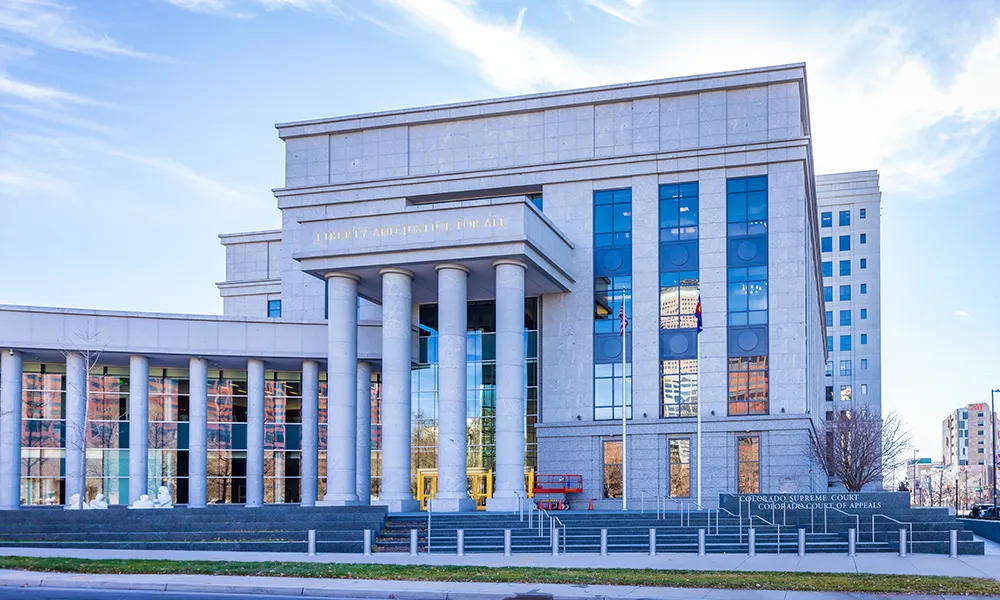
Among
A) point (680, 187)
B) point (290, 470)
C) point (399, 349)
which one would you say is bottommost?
point (290, 470)

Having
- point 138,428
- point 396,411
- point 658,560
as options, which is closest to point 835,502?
point 658,560

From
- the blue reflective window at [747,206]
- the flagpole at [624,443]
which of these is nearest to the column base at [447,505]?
A: the flagpole at [624,443]

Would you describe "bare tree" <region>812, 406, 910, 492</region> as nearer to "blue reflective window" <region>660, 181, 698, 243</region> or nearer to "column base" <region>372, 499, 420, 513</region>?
"blue reflective window" <region>660, 181, 698, 243</region>

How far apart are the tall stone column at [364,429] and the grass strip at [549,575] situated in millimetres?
23851

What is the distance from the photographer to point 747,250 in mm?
49125

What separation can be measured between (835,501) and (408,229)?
20378 mm

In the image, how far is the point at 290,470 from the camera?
59406mm

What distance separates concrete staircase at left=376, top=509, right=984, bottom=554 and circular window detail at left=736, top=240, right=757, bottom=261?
50.2ft

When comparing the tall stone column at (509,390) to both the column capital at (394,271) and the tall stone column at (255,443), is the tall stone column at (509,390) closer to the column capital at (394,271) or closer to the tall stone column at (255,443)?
the column capital at (394,271)

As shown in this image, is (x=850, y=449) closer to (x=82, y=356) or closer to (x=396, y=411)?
(x=396, y=411)

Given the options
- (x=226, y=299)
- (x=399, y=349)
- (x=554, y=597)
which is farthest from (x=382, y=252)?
(x=226, y=299)

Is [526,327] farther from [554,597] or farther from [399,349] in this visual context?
[554,597]

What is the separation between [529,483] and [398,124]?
20086mm

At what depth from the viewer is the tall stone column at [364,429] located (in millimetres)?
52906
